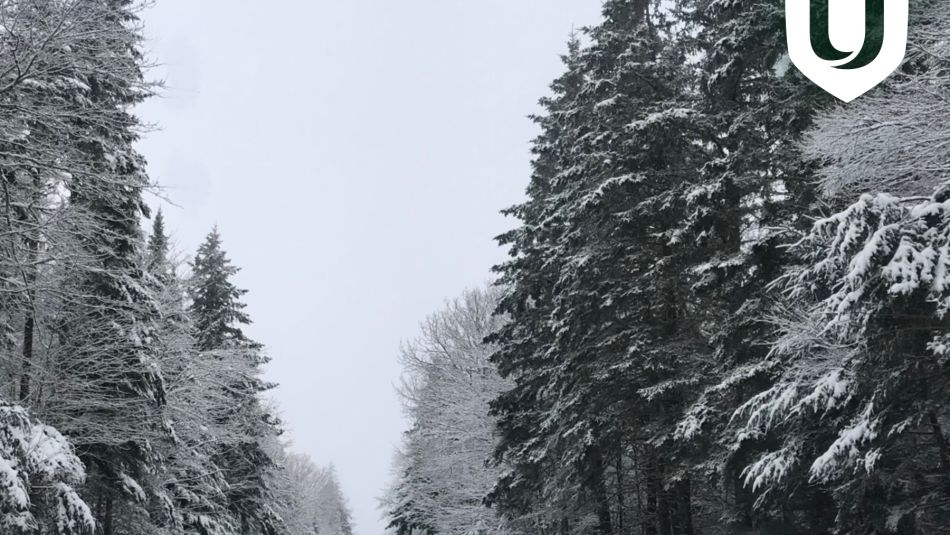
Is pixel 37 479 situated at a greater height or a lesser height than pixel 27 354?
lesser

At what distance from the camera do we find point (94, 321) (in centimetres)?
1339

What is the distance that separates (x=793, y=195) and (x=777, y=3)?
138 inches

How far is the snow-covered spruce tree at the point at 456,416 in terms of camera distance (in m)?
25.7

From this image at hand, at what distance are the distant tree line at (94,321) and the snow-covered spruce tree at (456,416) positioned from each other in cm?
709

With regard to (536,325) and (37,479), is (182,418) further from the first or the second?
(536,325)

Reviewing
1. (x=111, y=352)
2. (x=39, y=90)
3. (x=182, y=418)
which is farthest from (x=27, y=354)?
(x=39, y=90)

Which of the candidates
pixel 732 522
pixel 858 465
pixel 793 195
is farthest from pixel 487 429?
pixel 858 465

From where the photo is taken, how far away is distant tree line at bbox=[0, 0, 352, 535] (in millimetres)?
7715

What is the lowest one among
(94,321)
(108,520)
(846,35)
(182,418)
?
(108,520)

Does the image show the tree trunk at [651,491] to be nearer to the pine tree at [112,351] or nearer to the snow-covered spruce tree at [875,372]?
the snow-covered spruce tree at [875,372]

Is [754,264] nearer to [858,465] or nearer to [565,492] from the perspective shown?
[858,465]

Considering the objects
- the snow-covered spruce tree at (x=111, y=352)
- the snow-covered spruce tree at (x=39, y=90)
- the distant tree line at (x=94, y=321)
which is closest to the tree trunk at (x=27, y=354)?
the distant tree line at (x=94, y=321)

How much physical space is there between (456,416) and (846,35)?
769 inches

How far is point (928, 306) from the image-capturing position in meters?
7.29
